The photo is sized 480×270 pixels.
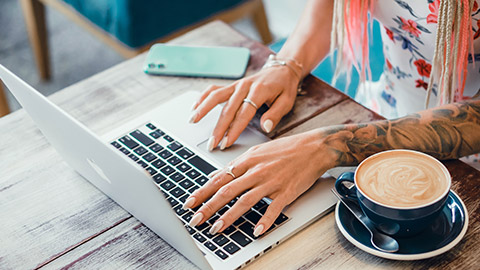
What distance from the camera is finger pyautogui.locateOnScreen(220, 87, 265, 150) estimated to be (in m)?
0.96

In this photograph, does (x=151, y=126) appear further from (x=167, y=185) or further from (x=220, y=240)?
(x=220, y=240)

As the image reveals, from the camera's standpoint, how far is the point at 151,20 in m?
2.04

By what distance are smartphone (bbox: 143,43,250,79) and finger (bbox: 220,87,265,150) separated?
10 cm

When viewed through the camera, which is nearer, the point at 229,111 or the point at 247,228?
the point at 247,228

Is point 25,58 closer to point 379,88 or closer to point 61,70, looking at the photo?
point 61,70

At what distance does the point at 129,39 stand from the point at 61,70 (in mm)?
674

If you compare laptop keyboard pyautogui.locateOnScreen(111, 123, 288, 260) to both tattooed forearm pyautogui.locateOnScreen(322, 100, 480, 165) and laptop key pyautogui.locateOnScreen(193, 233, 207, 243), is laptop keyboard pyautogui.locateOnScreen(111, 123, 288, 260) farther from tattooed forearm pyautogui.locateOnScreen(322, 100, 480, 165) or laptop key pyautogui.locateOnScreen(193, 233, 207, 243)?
tattooed forearm pyautogui.locateOnScreen(322, 100, 480, 165)

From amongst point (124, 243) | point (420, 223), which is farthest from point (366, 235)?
point (124, 243)

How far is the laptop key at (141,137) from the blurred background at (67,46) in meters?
1.55

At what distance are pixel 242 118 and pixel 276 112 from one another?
0.06 meters

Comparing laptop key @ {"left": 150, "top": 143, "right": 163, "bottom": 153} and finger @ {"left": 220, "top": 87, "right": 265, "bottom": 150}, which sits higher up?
finger @ {"left": 220, "top": 87, "right": 265, "bottom": 150}

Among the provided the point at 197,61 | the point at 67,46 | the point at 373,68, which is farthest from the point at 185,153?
the point at 67,46

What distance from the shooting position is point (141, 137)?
98 cm

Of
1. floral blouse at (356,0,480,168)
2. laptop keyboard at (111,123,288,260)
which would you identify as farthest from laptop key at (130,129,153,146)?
floral blouse at (356,0,480,168)
